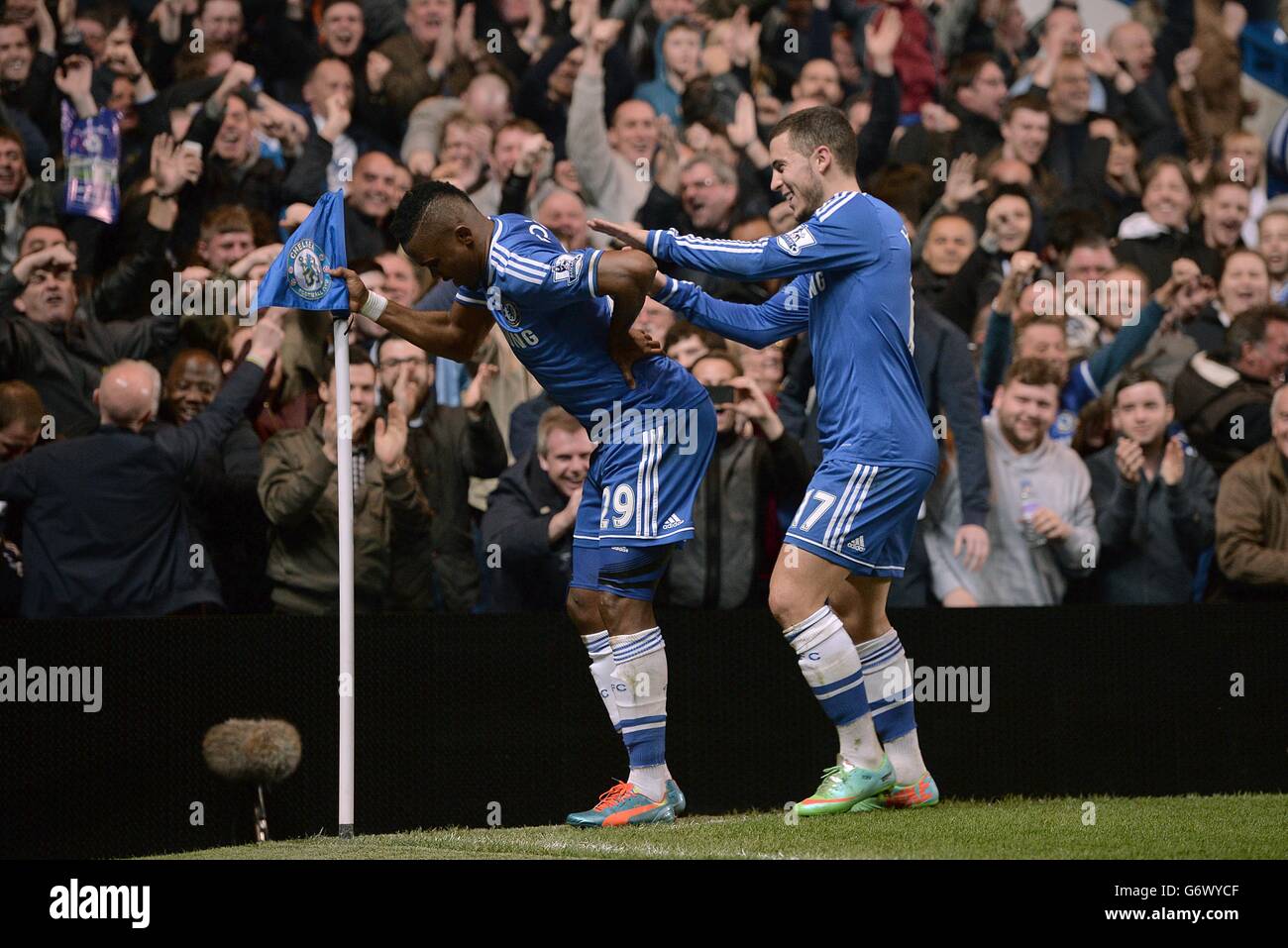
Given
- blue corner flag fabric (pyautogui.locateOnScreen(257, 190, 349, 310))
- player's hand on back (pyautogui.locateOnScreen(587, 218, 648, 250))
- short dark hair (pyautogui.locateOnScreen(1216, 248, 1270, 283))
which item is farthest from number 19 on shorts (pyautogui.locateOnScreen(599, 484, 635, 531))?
short dark hair (pyautogui.locateOnScreen(1216, 248, 1270, 283))

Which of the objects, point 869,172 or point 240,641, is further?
point 869,172

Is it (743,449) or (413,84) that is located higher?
(413,84)

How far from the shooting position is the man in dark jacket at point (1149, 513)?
336 inches

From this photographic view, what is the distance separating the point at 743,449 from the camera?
8.27m

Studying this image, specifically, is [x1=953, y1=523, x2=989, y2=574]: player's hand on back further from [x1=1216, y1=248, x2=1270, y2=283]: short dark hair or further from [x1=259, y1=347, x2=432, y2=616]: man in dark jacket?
[x1=1216, y1=248, x2=1270, y2=283]: short dark hair

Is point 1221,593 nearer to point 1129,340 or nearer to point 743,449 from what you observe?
point 1129,340

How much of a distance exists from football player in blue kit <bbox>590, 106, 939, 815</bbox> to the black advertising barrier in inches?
72.4

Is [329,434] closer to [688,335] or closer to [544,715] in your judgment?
[544,715]

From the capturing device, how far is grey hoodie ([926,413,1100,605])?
27.9ft

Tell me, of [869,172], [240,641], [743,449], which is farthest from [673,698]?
[869,172]

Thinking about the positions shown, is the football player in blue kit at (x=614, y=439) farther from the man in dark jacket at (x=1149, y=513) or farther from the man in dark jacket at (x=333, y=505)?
the man in dark jacket at (x=1149, y=513)

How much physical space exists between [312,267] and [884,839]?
112 inches

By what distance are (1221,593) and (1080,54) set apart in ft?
14.0

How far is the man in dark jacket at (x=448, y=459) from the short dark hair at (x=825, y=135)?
9.39 feet
